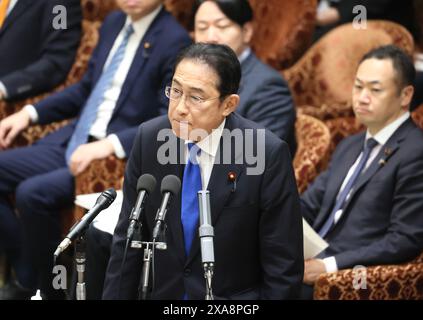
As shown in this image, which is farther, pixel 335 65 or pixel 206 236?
pixel 335 65

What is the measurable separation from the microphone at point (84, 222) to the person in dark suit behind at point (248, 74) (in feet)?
5.17

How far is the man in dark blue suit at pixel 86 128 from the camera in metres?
3.97

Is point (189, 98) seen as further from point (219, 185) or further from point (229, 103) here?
point (219, 185)

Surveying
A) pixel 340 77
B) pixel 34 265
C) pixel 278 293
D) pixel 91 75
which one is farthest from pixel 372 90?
pixel 34 265

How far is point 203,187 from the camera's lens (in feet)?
8.42

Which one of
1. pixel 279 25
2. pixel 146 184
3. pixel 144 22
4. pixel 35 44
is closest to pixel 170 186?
pixel 146 184

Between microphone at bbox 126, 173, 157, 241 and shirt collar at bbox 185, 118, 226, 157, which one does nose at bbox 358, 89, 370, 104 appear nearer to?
shirt collar at bbox 185, 118, 226, 157

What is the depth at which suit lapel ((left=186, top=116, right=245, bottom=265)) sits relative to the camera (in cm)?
253

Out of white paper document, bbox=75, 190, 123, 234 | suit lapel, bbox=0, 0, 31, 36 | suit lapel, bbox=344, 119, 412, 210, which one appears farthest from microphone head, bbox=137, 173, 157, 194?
suit lapel, bbox=0, 0, 31, 36

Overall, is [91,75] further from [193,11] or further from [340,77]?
[340,77]

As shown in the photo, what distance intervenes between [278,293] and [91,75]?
2.11 meters

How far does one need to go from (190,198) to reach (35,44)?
2.26 metres

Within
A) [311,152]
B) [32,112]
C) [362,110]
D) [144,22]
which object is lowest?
[311,152]

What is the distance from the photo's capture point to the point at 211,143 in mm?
2584
